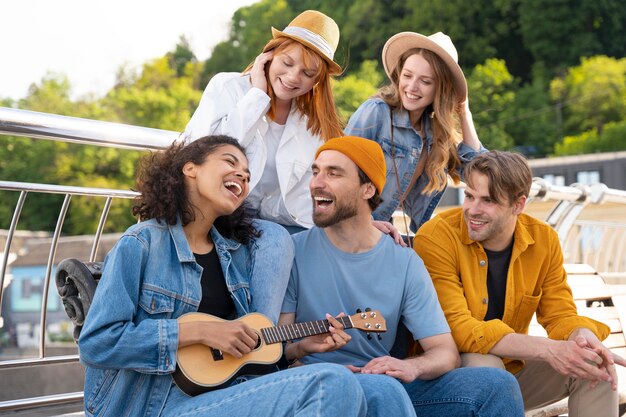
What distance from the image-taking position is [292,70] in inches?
148

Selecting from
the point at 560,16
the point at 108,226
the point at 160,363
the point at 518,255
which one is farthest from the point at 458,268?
the point at 560,16

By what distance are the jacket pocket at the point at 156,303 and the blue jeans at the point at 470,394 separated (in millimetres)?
1013

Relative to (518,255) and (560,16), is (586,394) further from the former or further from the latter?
(560,16)

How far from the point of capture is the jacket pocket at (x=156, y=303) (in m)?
2.79

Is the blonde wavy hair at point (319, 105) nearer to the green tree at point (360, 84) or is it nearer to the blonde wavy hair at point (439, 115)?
the blonde wavy hair at point (439, 115)

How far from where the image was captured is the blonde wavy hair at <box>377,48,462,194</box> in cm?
420

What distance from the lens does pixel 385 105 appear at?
4242 mm

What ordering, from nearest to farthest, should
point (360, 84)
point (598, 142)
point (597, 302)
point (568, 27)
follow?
point (597, 302) → point (360, 84) → point (598, 142) → point (568, 27)

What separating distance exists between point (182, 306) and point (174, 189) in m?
0.39

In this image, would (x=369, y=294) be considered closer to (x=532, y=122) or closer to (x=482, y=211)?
(x=482, y=211)

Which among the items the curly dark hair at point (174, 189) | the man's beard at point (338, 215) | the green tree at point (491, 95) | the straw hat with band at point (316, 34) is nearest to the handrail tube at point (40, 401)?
the curly dark hair at point (174, 189)

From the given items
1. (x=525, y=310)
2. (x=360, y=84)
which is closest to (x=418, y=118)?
(x=525, y=310)

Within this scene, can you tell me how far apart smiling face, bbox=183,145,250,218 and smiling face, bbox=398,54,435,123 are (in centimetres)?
126

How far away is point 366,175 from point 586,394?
1230 millimetres
